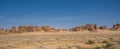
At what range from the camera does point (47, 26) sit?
102m

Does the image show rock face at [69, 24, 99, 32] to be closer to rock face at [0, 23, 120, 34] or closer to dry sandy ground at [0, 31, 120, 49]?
rock face at [0, 23, 120, 34]

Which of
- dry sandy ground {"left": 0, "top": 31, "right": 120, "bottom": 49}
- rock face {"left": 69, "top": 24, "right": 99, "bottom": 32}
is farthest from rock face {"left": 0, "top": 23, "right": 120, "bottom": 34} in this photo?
dry sandy ground {"left": 0, "top": 31, "right": 120, "bottom": 49}

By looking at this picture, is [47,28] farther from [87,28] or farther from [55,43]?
[55,43]

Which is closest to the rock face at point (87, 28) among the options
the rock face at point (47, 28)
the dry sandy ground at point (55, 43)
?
the rock face at point (47, 28)

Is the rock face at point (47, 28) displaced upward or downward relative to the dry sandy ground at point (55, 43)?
upward

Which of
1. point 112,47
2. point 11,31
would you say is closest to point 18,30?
point 11,31

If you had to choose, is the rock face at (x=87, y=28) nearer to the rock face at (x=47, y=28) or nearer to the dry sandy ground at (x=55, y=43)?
the rock face at (x=47, y=28)

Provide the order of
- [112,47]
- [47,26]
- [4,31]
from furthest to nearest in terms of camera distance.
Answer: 1. [47,26]
2. [4,31]
3. [112,47]

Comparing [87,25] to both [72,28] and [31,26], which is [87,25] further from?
[31,26]

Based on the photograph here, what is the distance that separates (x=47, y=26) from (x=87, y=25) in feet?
57.0

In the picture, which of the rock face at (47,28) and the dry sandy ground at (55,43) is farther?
the rock face at (47,28)

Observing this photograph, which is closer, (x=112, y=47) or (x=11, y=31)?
(x=112, y=47)

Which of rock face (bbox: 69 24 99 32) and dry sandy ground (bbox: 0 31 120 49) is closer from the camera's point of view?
dry sandy ground (bbox: 0 31 120 49)

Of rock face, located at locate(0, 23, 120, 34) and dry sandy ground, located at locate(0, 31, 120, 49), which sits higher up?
rock face, located at locate(0, 23, 120, 34)
